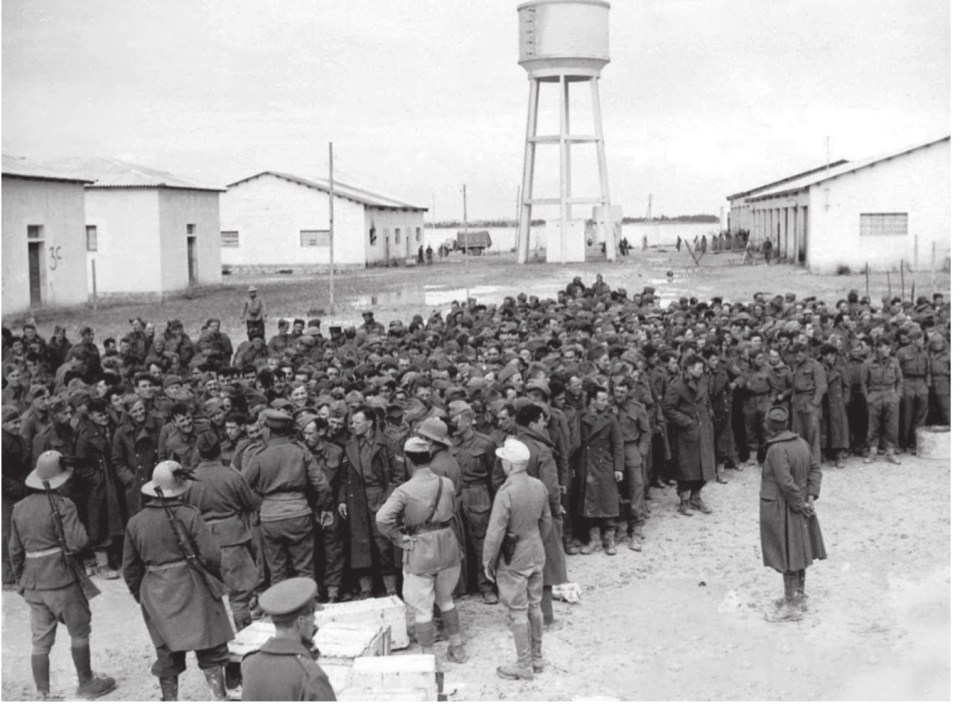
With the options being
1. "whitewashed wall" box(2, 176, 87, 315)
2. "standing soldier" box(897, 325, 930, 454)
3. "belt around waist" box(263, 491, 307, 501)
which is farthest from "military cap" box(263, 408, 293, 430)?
"whitewashed wall" box(2, 176, 87, 315)

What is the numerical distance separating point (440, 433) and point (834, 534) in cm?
463

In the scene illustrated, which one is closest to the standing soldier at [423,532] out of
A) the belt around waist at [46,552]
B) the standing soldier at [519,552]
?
the standing soldier at [519,552]

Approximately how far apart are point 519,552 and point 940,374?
8087mm

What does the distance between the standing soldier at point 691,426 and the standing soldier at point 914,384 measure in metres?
3.36

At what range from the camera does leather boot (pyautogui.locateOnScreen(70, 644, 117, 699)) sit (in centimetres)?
733

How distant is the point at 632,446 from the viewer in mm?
10453

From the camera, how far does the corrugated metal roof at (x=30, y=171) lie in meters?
27.4

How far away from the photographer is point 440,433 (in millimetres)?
8039

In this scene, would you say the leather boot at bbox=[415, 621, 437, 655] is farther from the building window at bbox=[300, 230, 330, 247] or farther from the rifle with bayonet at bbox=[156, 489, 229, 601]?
the building window at bbox=[300, 230, 330, 247]

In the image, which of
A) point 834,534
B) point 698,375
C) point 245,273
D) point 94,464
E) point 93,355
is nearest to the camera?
point 94,464

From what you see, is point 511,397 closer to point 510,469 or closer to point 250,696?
point 510,469

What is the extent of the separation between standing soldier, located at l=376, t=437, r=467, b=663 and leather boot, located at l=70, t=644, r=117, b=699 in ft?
7.13

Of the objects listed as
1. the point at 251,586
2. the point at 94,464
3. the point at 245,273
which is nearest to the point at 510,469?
the point at 251,586

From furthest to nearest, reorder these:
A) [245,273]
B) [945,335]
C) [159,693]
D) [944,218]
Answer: [245,273] → [944,218] → [945,335] → [159,693]
